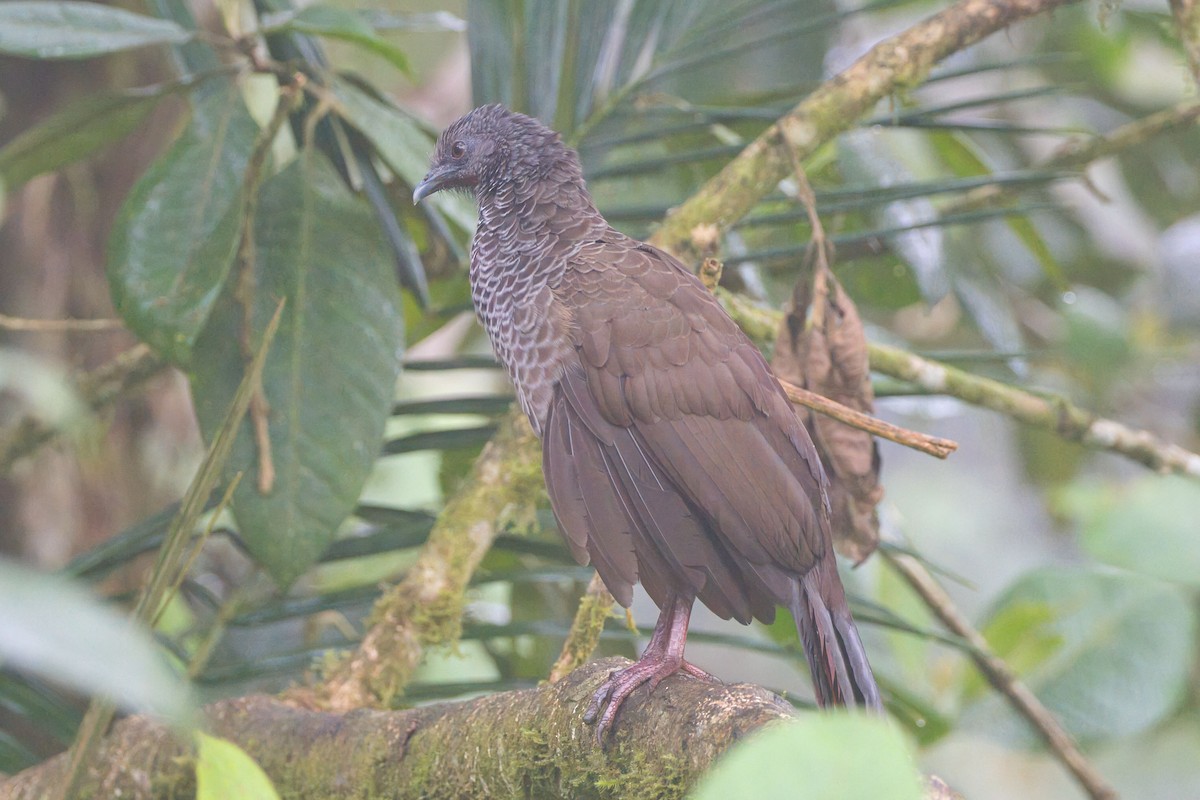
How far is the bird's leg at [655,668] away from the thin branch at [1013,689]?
2.84 feet

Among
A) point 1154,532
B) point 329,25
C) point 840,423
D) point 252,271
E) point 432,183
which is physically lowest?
point 1154,532

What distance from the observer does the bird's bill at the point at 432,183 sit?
2.44 metres

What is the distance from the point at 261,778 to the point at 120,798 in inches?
47.4

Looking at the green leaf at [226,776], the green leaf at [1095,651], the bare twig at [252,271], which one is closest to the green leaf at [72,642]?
the green leaf at [226,776]

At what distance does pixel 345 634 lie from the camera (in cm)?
297

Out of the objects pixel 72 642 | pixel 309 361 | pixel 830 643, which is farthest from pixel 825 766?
pixel 309 361

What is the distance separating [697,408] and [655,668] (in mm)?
487

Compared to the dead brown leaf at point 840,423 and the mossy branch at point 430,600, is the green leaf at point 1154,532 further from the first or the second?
the mossy branch at point 430,600

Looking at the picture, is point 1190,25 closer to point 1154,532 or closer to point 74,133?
point 1154,532

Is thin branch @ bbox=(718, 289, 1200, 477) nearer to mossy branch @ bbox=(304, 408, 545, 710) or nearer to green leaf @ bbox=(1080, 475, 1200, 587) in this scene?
green leaf @ bbox=(1080, 475, 1200, 587)

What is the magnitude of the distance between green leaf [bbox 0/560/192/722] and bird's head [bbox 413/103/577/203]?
198 cm

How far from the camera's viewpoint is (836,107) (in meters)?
2.46

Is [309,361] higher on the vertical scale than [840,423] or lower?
higher

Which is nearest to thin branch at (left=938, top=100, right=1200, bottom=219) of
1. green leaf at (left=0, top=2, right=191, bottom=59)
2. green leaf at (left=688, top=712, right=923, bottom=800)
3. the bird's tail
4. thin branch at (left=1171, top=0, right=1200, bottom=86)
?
thin branch at (left=1171, top=0, right=1200, bottom=86)
